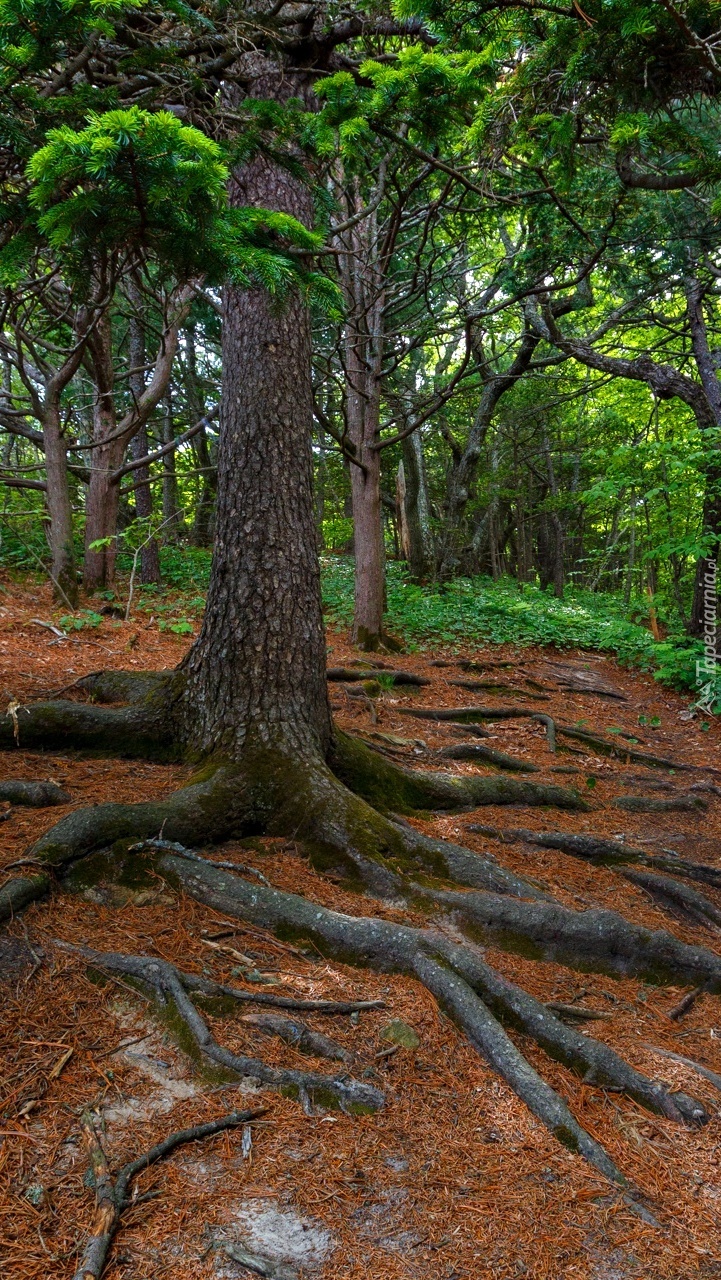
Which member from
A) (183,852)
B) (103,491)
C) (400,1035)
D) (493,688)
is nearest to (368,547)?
(493,688)

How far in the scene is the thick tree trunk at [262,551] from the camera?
3803 mm

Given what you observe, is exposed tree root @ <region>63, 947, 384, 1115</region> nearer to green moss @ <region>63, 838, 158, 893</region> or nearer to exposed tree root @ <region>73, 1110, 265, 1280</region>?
exposed tree root @ <region>73, 1110, 265, 1280</region>

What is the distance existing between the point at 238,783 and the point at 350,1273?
7.42ft

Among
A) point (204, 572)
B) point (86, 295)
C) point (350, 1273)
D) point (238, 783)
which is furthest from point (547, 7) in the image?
point (204, 572)

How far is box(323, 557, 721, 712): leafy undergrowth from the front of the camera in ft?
33.2

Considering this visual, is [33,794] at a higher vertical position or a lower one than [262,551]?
lower

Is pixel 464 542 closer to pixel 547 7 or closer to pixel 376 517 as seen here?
pixel 376 517

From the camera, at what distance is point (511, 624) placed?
1288cm

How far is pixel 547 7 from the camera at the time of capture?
3.02m

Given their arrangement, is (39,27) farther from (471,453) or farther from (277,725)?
(471,453)

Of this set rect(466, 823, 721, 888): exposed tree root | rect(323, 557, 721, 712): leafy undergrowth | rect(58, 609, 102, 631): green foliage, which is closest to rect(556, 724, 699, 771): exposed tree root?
rect(466, 823, 721, 888): exposed tree root

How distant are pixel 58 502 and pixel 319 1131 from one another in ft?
32.2

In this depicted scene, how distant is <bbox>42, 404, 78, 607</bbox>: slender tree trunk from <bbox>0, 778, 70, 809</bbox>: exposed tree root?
6.63 meters

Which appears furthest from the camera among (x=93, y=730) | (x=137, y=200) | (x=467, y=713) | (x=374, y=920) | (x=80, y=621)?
(x=80, y=621)
